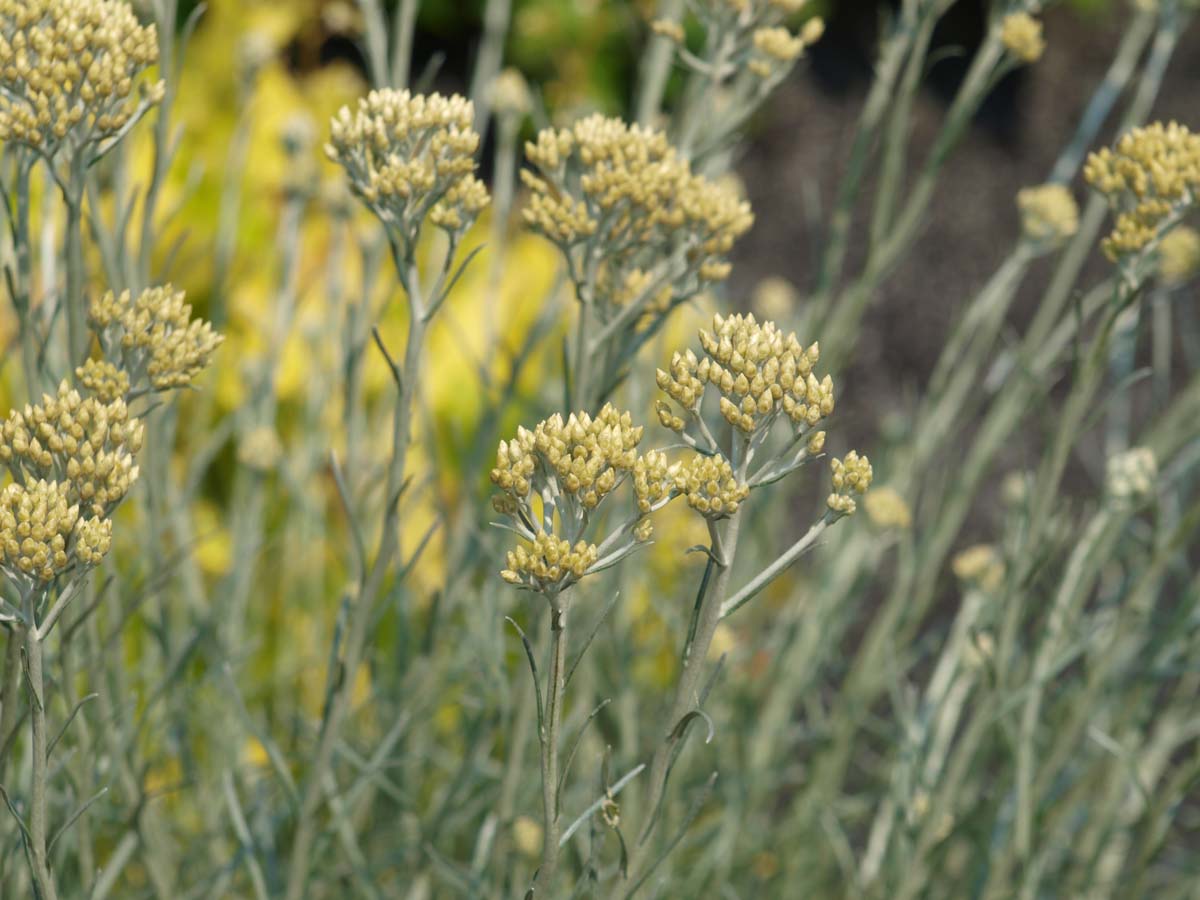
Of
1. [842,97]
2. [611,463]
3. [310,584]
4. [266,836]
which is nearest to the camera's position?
[611,463]

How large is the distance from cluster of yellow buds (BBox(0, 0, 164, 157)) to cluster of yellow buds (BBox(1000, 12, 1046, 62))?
81cm

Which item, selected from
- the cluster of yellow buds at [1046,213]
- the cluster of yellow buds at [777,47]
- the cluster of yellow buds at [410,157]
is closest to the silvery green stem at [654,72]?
the cluster of yellow buds at [777,47]

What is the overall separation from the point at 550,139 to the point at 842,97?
342 centimetres

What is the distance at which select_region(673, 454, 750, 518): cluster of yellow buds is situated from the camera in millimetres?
665

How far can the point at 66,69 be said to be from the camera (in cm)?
79

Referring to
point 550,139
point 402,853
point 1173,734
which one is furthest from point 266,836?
point 1173,734

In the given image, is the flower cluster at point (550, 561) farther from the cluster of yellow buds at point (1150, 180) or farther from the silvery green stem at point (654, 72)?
the silvery green stem at point (654, 72)

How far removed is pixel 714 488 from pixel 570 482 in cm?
7

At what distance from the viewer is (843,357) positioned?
4.95ft

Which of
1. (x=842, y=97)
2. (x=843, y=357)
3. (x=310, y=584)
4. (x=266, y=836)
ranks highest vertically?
(x=842, y=97)

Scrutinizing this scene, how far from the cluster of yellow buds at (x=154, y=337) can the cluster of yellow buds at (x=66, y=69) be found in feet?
0.33

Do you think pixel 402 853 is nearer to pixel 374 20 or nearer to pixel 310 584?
pixel 310 584

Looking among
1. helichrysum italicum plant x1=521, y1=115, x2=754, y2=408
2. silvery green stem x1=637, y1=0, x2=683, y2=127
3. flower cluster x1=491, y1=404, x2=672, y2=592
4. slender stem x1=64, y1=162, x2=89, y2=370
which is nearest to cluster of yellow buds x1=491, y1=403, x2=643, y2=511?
flower cluster x1=491, y1=404, x2=672, y2=592

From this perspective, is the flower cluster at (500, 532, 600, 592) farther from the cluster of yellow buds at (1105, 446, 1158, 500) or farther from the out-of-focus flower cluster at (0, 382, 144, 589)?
the cluster of yellow buds at (1105, 446, 1158, 500)
